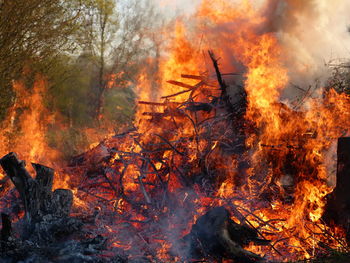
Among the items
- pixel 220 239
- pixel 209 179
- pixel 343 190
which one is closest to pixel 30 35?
pixel 209 179

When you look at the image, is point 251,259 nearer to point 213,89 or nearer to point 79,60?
point 213,89

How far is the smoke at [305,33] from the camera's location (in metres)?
7.66

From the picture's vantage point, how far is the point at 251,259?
414 cm

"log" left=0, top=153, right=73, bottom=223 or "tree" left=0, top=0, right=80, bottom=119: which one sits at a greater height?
"tree" left=0, top=0, right=80, bottom=119

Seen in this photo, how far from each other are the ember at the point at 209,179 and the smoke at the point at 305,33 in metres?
0.33

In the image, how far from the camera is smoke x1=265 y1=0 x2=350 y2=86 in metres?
7.66

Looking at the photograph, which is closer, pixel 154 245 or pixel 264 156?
pixel 154 245

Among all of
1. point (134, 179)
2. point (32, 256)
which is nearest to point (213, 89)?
point (134, 179)

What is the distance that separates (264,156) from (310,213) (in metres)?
1.36

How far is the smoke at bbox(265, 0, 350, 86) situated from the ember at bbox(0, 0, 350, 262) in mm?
333

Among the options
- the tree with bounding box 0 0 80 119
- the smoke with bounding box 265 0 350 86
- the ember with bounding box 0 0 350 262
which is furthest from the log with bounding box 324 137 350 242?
the tree with bounding box 0 0 80 119

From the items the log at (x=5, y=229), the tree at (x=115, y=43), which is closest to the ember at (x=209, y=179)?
the log at (x=5, y=229)

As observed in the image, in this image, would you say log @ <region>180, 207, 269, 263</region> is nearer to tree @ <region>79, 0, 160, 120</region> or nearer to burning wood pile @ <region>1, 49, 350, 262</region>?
burning wood pile @ <region>1, 49, 350, 262</region>

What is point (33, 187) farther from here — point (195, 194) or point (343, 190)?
point (343, 190)
